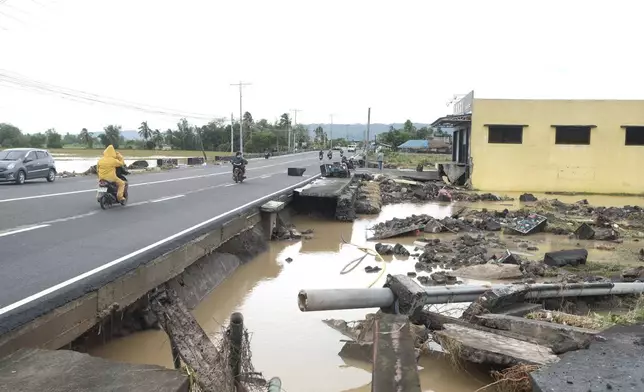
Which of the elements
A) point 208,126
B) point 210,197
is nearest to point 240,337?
point 210,197

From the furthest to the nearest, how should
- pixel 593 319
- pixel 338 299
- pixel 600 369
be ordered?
pixel 593 319 < pixel 338 299 < pixel 600 369

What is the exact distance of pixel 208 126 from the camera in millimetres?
94938

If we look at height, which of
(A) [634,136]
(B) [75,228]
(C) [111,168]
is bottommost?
(B) [75,228]

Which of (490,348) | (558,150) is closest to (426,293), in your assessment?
(490,348)

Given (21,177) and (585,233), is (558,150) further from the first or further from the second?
(21,177)

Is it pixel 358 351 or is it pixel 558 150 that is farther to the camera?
pixel 558 150

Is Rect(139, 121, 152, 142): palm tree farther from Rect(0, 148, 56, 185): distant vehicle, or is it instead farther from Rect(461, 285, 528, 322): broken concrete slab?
Rect(461, 285, 528, 322): broken concrete slab

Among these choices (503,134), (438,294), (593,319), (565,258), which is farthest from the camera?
(503,134)

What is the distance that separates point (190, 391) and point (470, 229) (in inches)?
526

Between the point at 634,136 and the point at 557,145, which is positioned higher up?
the point at 634,136

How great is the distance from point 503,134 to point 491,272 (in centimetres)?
2032

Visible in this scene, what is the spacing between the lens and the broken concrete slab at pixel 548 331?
5222 mm

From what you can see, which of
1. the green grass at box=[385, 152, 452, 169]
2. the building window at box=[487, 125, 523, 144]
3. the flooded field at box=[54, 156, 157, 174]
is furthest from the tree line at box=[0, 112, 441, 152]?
the building window at box=[487, 125, 523, 144]

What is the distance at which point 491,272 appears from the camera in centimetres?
1005
